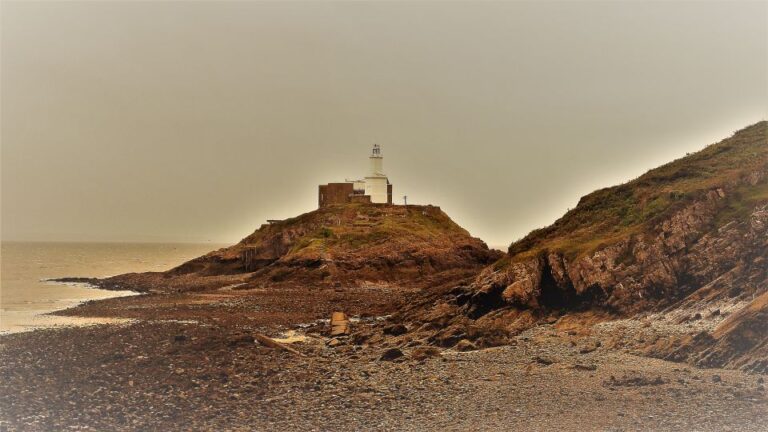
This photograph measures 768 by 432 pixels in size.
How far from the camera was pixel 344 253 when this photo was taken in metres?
77.6

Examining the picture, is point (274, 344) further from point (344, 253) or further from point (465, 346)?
point (344, 253)

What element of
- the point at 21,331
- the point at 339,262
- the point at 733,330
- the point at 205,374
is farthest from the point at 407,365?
the point at 339,262

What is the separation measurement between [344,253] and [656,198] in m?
47.8

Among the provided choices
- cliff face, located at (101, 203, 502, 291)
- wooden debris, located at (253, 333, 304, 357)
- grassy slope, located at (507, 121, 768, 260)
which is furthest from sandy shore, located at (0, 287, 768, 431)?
cliff face, located at (101, 203, 502, 291)

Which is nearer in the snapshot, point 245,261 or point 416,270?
point 416,270

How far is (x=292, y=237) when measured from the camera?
94.4 m

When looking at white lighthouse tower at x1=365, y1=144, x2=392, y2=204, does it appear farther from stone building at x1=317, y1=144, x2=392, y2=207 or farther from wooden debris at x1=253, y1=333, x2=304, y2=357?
wooden debris at x1=253, y1=333, x2=304, y2=357

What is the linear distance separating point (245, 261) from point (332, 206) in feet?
53.7

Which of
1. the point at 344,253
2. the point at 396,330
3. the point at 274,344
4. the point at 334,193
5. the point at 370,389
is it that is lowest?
the point at 370,389

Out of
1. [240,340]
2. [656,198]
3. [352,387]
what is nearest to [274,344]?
[240,340]

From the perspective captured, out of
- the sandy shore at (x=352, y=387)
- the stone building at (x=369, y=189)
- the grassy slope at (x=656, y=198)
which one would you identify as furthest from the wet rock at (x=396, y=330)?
the stone building at (x=369, y=189)

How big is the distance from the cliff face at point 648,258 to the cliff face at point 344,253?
1230 inches

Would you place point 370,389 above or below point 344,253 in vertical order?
below

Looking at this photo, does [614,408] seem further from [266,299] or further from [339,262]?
[339,262]
